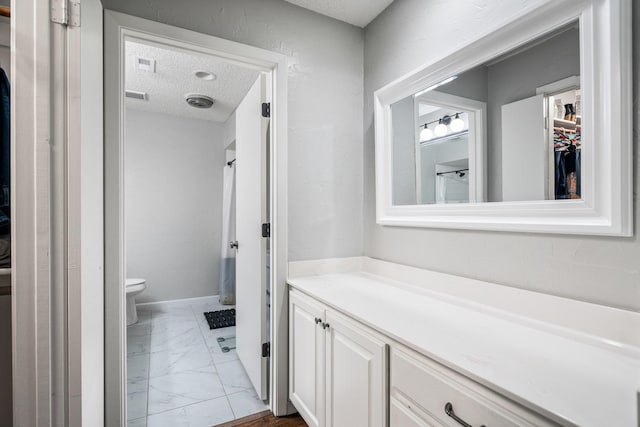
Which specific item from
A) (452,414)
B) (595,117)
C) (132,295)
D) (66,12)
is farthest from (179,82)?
(452,414)

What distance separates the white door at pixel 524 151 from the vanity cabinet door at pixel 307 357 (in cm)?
98

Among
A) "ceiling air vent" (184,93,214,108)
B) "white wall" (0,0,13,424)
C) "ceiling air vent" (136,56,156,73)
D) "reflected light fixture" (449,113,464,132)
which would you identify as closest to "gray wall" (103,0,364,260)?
"reflected light fixture" (449,113,464,132)

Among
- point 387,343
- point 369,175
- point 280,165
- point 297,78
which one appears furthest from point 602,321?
point 297,78

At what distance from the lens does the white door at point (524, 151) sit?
1.15 metres

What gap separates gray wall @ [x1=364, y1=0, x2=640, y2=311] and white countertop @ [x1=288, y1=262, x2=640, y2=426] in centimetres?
15

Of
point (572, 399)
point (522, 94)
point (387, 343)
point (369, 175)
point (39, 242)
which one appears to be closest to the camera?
point (572, 399)

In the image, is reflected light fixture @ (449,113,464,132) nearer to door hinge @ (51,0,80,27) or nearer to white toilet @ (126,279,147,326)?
door hinge @ (51,0,80,27)

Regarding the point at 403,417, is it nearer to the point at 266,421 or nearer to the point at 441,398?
the point at 441,398

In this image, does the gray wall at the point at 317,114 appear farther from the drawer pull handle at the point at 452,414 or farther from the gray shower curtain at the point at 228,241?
the gray shower curtain at the point at 228,241

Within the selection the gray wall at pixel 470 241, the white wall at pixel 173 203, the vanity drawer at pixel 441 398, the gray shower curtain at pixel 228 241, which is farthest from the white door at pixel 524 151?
the white wall at pixel 173 203

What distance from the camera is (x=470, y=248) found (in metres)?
1.39

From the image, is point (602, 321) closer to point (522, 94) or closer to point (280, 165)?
point (522, 94)

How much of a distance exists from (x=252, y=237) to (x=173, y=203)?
7.91ft

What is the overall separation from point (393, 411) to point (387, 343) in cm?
22
